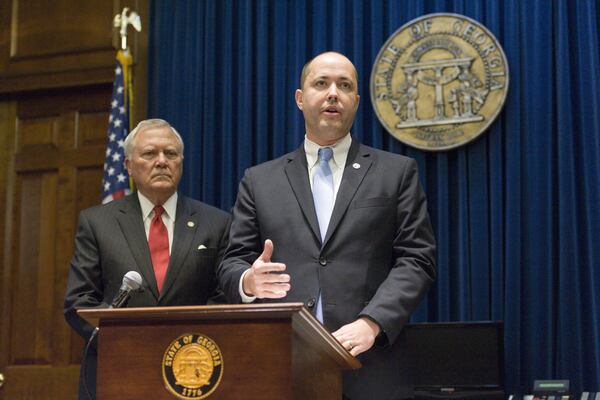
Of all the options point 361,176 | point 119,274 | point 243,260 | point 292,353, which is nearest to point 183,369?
point 292,353

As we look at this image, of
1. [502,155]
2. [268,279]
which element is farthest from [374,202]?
[502,155]

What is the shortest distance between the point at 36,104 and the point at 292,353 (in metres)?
4.74

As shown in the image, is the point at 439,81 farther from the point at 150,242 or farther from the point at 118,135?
the point at 150,242

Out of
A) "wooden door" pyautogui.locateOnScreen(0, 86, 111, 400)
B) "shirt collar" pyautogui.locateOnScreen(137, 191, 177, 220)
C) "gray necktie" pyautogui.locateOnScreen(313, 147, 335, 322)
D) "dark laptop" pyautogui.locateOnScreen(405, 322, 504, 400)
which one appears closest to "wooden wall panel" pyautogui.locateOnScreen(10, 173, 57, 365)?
"wooden door" pyautogui.locateOnScreen(0, 86, 111, 400)

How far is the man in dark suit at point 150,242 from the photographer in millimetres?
3482

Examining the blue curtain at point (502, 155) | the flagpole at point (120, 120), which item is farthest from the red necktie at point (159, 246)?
the blue curtain at point (502, 155)

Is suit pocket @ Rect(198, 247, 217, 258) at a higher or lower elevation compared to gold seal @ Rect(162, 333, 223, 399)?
higher

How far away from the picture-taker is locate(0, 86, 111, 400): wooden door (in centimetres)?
577

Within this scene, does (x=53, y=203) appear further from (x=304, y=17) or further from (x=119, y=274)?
(x=119, y=274)

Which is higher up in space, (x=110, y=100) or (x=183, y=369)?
(x=110, y=100)

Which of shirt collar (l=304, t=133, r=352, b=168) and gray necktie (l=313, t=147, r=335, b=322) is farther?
shirt collar (l=304, t=133, r=352, b=168)

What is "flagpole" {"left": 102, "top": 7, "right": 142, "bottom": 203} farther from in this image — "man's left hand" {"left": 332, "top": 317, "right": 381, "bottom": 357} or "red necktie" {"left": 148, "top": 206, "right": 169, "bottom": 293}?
"man's left hand" {"left": 332, "top": 317, "right": 381, "bottom": 357}

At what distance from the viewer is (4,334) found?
232 inches

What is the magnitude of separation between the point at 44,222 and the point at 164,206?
2.49m
